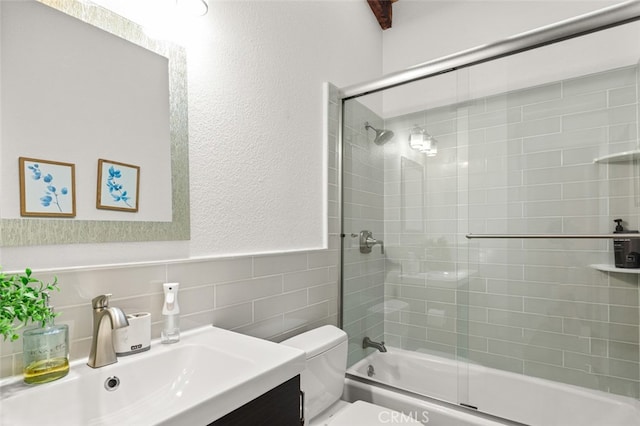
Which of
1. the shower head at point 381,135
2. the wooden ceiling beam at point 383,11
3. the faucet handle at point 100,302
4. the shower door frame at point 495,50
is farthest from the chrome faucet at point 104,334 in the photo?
the wooden ceiling beam at point 383,11

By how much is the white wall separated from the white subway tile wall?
1.8 inches

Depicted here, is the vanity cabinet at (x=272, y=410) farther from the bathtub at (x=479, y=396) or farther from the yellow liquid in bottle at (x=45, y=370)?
the bathtub at (x=479, y=396)

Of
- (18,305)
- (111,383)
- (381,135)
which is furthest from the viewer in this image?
(381,135)

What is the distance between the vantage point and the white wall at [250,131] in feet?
3.71

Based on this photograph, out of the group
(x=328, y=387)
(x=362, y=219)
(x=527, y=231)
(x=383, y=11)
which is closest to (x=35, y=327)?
(x=328, y=387)

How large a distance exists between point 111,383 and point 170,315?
0.23 metres

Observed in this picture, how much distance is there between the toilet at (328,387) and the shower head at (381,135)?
106 centimetres

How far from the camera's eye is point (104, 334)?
85 cm

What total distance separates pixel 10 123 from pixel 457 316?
1.90 metres

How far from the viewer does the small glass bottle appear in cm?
74

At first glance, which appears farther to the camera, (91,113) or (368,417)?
(368,417)

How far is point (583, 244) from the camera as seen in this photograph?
1577 millimetres

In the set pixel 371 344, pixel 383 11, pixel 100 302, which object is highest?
pixel 383 11

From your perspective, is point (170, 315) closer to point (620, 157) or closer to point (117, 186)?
point (117, 186)
